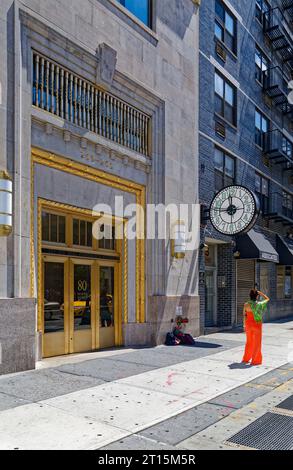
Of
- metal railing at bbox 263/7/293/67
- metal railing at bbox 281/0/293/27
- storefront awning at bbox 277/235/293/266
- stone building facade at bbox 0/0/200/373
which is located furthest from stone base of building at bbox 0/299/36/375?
metal railing at bbox 281/0/293/27

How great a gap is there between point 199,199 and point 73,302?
251 inches

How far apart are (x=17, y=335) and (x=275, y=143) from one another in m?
18.8

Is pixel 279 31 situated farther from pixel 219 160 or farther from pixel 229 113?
pixel 219 160

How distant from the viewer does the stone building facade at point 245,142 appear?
1655 centimetres

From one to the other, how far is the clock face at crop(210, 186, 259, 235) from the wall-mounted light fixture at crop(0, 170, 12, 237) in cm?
803

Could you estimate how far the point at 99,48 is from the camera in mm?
11039

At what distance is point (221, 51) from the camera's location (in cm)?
1762

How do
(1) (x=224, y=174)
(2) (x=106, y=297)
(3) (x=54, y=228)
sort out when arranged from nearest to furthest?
(3) (x=54, y=228) < (2) (x=106, y=297) < (1) (x=224, y=174)

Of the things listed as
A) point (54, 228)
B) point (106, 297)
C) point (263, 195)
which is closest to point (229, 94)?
point (263, 195)

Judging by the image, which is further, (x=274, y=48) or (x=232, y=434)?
(x=274, y=48)

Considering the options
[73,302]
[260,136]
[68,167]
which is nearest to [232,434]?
[73,302]

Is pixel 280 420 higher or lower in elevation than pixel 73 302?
lower

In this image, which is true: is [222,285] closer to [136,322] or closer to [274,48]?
[136,322]

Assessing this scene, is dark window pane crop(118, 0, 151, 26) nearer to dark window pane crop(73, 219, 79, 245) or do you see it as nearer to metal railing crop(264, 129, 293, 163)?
dark window pane crop(73, 219, 79, 245)
